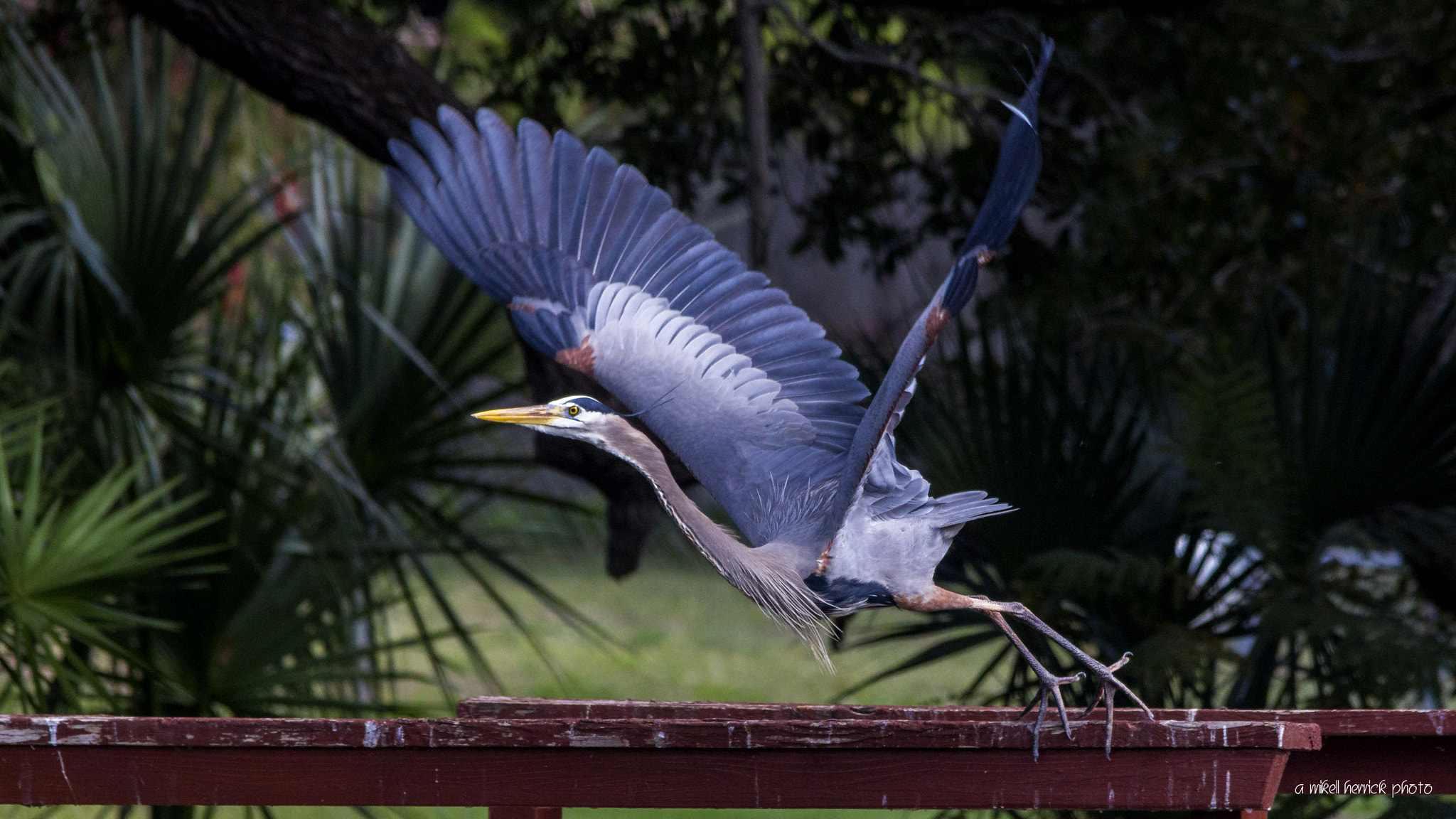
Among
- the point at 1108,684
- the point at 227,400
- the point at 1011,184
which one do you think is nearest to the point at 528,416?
the point at 1011,184

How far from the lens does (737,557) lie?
1.99 metres

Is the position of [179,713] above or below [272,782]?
below

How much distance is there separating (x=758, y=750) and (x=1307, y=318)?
2167 mm

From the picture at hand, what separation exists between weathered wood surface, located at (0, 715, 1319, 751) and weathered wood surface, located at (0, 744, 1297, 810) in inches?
0.8

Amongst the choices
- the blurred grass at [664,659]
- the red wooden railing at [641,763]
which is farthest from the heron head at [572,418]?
the blurred grass at [664,659]

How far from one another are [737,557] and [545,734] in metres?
0.44

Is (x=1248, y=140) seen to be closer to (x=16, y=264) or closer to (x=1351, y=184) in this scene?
(x=1351, y=184)

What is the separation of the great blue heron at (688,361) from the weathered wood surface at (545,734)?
347 mm

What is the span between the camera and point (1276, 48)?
412cm

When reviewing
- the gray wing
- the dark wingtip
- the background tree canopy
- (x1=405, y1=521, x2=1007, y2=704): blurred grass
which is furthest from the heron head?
(x1=405, y1=521, x2=1007, y2=704): blurred grass

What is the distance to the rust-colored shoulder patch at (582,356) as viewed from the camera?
7.72 ft

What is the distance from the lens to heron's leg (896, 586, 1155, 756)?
1.88 metres

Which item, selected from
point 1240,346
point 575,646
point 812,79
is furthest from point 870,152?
point 575,646

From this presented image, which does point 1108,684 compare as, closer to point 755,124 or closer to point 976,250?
point 976,250
